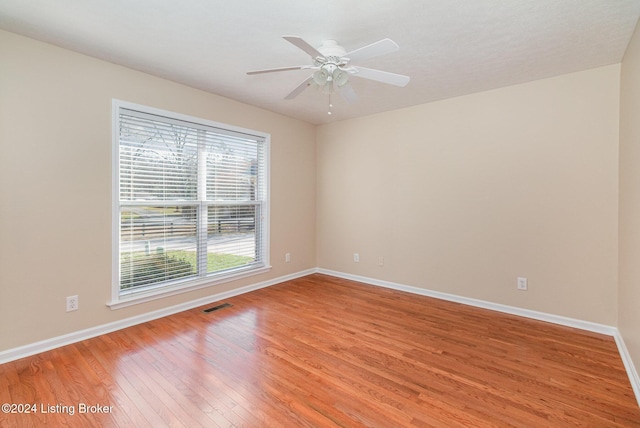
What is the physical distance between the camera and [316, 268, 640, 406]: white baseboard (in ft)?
6.70

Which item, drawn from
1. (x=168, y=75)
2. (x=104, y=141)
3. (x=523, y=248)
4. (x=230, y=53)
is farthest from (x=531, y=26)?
(x=104, y=141)

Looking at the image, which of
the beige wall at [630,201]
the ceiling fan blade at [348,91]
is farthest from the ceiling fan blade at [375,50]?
the beige wall at [630,201]

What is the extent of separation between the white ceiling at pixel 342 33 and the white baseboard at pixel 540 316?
94.1 inches

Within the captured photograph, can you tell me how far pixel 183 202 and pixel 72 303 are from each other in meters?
1.31

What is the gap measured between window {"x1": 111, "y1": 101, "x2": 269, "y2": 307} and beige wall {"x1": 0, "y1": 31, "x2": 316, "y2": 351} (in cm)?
13

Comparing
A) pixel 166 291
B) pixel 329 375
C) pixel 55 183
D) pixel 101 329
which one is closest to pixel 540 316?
pixel 329 375

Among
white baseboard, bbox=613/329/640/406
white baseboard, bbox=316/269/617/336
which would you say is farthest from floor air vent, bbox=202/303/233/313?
white baseboard, bbox=613/329/640/406

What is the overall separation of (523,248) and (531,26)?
2.08 meters

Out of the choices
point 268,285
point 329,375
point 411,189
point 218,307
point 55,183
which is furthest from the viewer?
point 268,285

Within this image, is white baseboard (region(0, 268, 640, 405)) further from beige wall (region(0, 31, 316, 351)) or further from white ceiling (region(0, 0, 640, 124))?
white ceiling (region(0, 0, 640, 124))

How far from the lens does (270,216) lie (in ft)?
13.6

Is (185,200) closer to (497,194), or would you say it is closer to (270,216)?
(270,216)

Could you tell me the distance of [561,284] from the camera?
287cm

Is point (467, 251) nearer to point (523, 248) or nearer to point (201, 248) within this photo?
point (523, 248)
